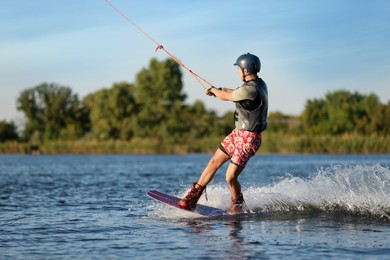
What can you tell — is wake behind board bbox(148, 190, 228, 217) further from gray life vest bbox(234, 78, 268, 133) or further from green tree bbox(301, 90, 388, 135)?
green tree bbox(301, 90, 388, 135)

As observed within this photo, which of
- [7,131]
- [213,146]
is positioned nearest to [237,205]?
[213,146]

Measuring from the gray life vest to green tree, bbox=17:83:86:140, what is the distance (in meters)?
86.9

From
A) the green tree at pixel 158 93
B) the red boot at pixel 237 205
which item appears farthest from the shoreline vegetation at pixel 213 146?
the red boot at pixel 237 205

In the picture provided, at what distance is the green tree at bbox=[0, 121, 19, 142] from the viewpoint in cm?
8638

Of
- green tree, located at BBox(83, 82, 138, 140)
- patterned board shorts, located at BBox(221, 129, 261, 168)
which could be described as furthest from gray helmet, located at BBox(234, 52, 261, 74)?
green tree, located at BBox(83, 82, 138, 140)

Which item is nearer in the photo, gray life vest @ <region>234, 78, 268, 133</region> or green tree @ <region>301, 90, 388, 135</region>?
gray life vest @ <region>234, 78, 268, 133</region>

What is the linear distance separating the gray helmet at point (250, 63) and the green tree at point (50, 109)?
86.8 meters

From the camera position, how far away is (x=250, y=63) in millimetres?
9945

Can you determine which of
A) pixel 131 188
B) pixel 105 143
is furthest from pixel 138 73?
pixel 131 188

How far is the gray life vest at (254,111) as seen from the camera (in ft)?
32.4

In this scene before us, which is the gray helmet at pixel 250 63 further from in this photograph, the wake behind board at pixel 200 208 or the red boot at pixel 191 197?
the wake behind board at pixel 200 208

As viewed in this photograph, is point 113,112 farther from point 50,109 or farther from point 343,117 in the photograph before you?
point 343,117

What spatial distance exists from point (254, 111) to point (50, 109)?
93454 mm

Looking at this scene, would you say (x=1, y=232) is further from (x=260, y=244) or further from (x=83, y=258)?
(x=260, y=244)
